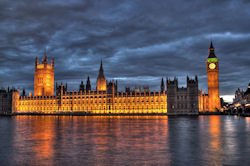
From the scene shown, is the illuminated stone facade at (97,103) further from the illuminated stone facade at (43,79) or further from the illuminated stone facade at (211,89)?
the illuminated stone facade at (211,89)

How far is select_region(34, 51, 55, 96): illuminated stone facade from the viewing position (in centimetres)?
17112

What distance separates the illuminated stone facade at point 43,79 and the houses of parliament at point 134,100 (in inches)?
532

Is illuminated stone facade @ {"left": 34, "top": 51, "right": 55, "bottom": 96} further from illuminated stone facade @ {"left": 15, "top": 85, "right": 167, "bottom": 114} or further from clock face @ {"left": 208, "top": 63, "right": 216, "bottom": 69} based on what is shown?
clock face @ {"left": 208, "top": 63, "right": 216, "bottom": 69}

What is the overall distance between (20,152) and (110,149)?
5.82m

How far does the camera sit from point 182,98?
11312 centimetres

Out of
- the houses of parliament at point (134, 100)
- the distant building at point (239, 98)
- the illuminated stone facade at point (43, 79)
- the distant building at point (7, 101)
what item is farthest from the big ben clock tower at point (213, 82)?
the distant building at point (7, 101)

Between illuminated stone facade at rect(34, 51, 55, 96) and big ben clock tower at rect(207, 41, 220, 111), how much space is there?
4281 inches

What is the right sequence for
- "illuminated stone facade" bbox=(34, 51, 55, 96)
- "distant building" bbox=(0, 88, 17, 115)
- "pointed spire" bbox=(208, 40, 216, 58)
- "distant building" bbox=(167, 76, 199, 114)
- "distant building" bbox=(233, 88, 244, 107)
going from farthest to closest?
"illuminated stone facade" bbox=(34, 51, 55, 96)
"distant building" bbox=(0, 88, 17, 115)
"pointed spire" bbox=(208, 40, 216, 58)
"distant building" bbox=(233, 88, 244, 107)
"distant building" bbox=(167, 76, 199, 114)

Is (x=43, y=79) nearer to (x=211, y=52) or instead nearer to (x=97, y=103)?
(x=97, y=103)

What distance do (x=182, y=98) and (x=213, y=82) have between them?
29.3 metres

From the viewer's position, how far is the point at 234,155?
46.8ft

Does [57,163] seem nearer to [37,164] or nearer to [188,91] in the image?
[37,164]

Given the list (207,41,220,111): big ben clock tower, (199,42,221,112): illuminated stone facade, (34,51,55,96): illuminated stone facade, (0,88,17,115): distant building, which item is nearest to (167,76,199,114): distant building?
(199,42,221,112): illuminated stone facade

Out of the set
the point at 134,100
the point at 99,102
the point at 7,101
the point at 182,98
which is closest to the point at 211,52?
the point at 182,98
